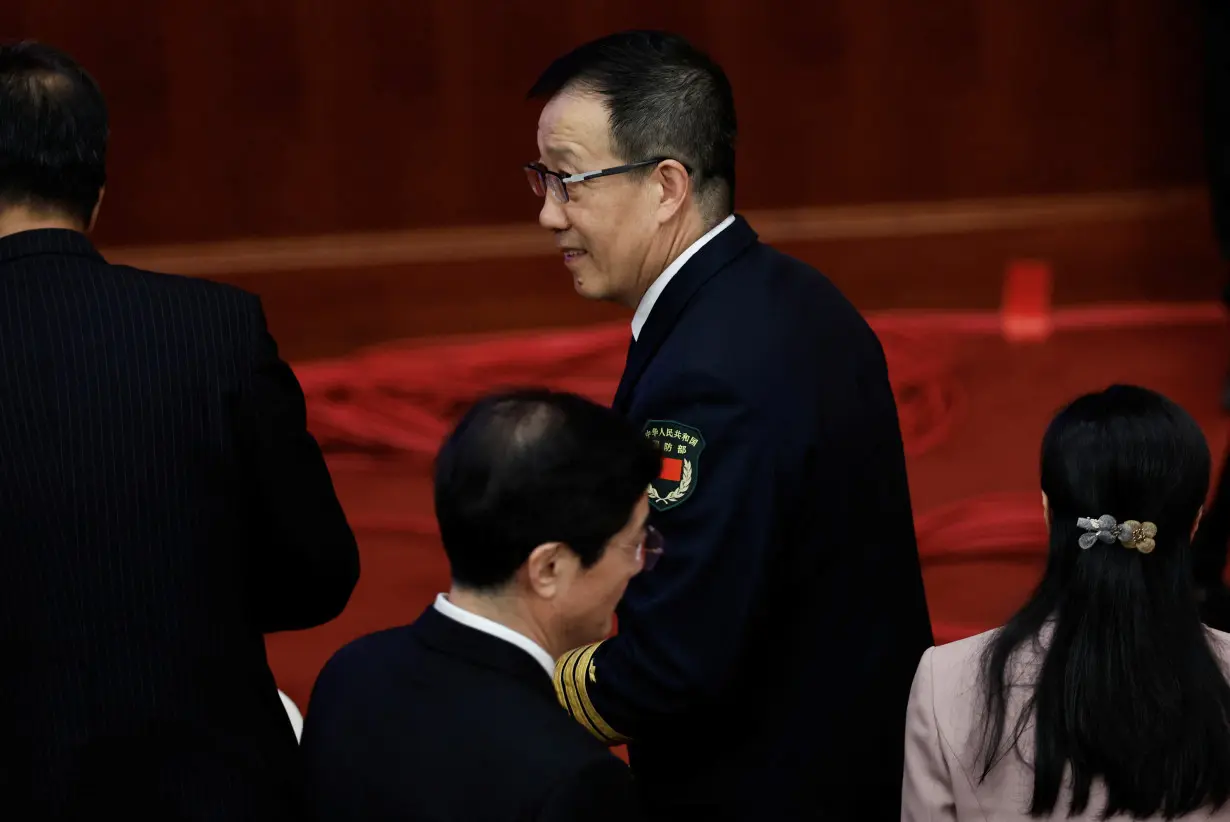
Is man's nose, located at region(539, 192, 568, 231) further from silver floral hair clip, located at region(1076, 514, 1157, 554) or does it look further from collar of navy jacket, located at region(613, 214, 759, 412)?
silver floral hair clip, located at region(1076, 514, 1157, 554)

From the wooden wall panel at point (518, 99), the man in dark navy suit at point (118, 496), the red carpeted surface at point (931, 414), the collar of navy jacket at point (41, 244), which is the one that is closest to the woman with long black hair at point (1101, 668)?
the man in dark navy suit at point (118, 496)

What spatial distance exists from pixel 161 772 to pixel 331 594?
0.24 m

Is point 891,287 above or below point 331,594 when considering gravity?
below

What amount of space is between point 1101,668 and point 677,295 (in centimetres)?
60

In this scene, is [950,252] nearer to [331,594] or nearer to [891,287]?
[891,287]

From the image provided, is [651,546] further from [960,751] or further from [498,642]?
[960,751]

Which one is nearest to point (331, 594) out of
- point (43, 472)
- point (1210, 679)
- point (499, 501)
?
point (43, 472)

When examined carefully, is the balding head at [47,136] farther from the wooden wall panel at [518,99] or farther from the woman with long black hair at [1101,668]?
the wooden wall panel at [518,99]

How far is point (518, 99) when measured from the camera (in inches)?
211

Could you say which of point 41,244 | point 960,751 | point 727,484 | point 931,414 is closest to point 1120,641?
point 960,751

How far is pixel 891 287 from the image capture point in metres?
5.51

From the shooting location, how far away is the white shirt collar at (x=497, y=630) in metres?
1.28

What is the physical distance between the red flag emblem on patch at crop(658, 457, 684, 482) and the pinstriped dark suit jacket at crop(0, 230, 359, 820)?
342 millimetres

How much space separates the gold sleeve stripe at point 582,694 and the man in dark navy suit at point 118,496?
30 cm
